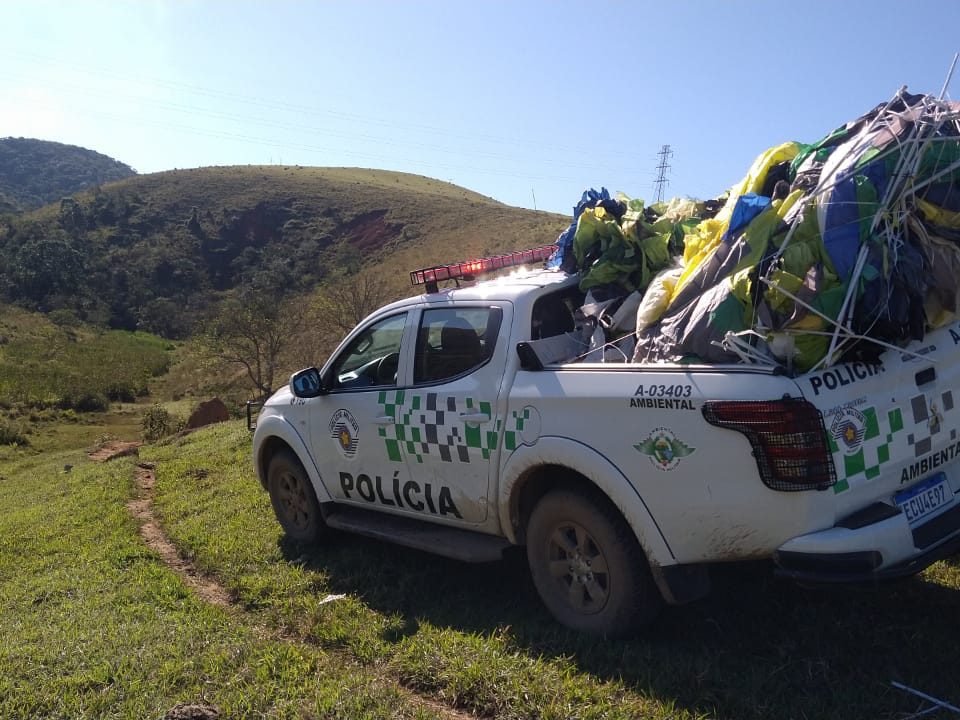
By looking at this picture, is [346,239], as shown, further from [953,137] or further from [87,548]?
[953,137]

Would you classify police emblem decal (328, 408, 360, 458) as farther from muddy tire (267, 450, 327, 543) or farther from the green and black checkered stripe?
muddy tire (267, 450, 327, 543)

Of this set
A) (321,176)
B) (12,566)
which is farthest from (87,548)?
(321,176)

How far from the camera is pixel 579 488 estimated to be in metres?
4.07

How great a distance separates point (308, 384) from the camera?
5770 millimetres

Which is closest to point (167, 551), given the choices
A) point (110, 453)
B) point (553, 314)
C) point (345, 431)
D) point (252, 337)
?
point (345, 431)

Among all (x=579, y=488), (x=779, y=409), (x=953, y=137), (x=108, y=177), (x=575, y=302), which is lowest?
(x=579, y=488)

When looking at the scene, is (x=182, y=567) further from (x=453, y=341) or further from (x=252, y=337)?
(x=252, y=337)

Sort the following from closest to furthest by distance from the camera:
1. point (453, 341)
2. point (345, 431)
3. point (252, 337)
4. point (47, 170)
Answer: point (453, 341), point (345, 431), point (252, 337), point (47, 170)

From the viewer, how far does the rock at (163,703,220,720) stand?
12.4 feet

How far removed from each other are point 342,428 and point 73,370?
37.1 meters

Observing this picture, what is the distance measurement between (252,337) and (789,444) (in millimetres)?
25296

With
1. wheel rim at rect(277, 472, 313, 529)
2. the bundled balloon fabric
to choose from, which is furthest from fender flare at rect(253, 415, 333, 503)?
the bundled balloon fabric

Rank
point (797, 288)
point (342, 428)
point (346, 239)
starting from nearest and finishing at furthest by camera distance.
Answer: point (797, 288) < point (342, 428) < point (346, 239)

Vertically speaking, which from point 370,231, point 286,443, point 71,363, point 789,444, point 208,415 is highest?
point 370,231
